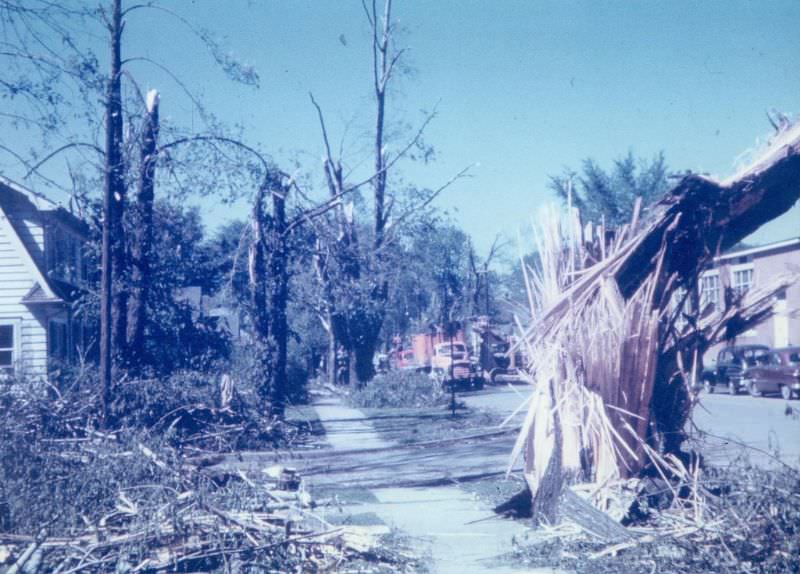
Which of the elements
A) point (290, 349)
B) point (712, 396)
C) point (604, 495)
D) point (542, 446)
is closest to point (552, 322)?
point (542, 446)

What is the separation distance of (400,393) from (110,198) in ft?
52.0

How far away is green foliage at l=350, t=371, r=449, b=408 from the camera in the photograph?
27688 millimetres

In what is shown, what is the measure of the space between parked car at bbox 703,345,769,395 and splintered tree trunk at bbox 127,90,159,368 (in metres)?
21.6

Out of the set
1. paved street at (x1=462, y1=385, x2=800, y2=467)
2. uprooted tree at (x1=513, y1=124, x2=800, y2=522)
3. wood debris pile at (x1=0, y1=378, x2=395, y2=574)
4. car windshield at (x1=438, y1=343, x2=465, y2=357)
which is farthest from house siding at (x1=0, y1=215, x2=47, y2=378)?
car windshield at (x1=438, y1=343, x2=465, y2=357)

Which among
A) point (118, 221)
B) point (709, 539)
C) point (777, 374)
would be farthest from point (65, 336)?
point (777, 374)

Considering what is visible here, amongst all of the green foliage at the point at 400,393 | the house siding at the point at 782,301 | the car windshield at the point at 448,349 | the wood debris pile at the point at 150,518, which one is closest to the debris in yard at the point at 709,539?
the wood debris pile at the point at 150,518

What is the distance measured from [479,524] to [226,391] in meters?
7.89

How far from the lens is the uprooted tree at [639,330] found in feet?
26.8

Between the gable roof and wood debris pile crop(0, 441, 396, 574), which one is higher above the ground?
the gable roof

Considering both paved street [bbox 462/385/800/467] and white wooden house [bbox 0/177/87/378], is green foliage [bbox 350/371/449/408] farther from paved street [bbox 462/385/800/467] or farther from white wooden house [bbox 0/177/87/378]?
white wooden house [bbox 0/177/87/378]

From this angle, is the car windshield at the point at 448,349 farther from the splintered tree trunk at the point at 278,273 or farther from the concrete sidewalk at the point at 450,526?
the concrete sidewalk at the point at 450,526

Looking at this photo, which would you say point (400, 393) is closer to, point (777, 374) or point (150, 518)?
point (777, 374)

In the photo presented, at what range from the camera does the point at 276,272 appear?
62.0 ft

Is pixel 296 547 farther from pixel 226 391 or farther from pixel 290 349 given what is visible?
pixel 290 349
